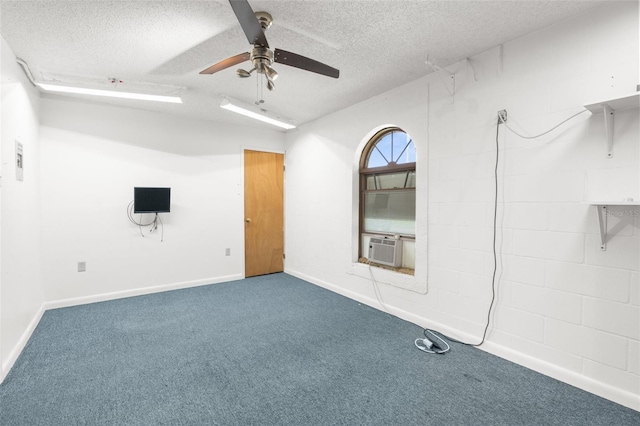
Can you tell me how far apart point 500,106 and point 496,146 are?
352 millimetres

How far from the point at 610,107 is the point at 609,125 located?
0.39ft

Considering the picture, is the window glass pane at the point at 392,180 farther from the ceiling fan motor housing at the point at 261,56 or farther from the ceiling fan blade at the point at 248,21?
the ceiling fan blade at the point at 248,21

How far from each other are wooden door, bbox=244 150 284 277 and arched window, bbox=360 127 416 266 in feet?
6.24

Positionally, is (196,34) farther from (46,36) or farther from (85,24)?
(46,36)

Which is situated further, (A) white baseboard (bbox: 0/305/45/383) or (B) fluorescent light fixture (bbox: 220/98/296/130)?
(B) fluorescent light fixture (bbox: 220/98/296/130)

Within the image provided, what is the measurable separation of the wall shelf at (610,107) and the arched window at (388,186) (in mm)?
1721

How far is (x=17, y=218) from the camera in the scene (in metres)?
2.70

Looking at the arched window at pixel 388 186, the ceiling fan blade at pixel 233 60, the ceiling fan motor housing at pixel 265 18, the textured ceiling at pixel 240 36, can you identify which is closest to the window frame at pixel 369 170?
the arched window at pixel 388 186

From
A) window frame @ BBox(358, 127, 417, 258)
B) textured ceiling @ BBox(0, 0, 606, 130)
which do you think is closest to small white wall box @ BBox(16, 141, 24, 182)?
textured ceiling @ BBox(0, 0, 606, 130)

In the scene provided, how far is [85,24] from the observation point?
2260 mm

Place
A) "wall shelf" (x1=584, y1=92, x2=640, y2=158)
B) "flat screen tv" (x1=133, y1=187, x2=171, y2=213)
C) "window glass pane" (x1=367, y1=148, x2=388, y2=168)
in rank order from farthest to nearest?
"flat screen tv" (x1=133, y1=187, x2=171, y2=213) → "window glass pane" (x1=367, y1=148, x2=388, y2=168) → "wall shelf" (x1=584, y1=92, x2=640, y2=158)

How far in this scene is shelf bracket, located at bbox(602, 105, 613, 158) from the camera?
194 cm

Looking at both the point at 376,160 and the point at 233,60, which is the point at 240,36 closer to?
the point at 233,60

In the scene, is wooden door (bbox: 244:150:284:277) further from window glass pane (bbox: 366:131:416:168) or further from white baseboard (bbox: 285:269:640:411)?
white baseboard (bbox: 285:269:640:411)
